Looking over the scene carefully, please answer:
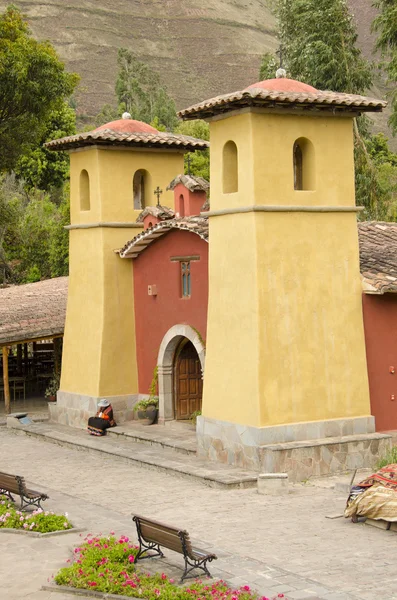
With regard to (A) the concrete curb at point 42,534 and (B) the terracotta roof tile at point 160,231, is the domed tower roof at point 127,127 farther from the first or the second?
(A) the concrete curb at point 42,534

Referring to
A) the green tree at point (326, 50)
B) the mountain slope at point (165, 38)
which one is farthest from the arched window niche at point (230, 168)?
the mountain slope at point (165, 38)

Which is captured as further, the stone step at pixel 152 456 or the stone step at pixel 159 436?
the stone step at pixel 159 436

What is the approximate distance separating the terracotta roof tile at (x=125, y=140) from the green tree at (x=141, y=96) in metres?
43.9

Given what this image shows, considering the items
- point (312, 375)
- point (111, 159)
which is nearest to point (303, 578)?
point (312, 375)

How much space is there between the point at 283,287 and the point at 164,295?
14.7 ft

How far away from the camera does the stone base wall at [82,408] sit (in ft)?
69.5

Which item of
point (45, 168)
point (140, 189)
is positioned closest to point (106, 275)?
point (140, 189)

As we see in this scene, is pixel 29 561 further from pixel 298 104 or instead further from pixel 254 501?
pixel 298 104

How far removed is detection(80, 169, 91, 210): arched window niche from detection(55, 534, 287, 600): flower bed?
11.3 metres

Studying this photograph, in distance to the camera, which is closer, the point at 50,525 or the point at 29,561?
the point at 29,561

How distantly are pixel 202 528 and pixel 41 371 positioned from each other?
1667cm

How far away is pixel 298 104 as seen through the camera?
642 inches

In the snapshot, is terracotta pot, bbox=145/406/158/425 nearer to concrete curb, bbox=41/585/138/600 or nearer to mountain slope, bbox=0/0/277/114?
concrete curb, bbox=41/585/138/600

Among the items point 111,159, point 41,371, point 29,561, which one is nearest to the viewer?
point 29,561
